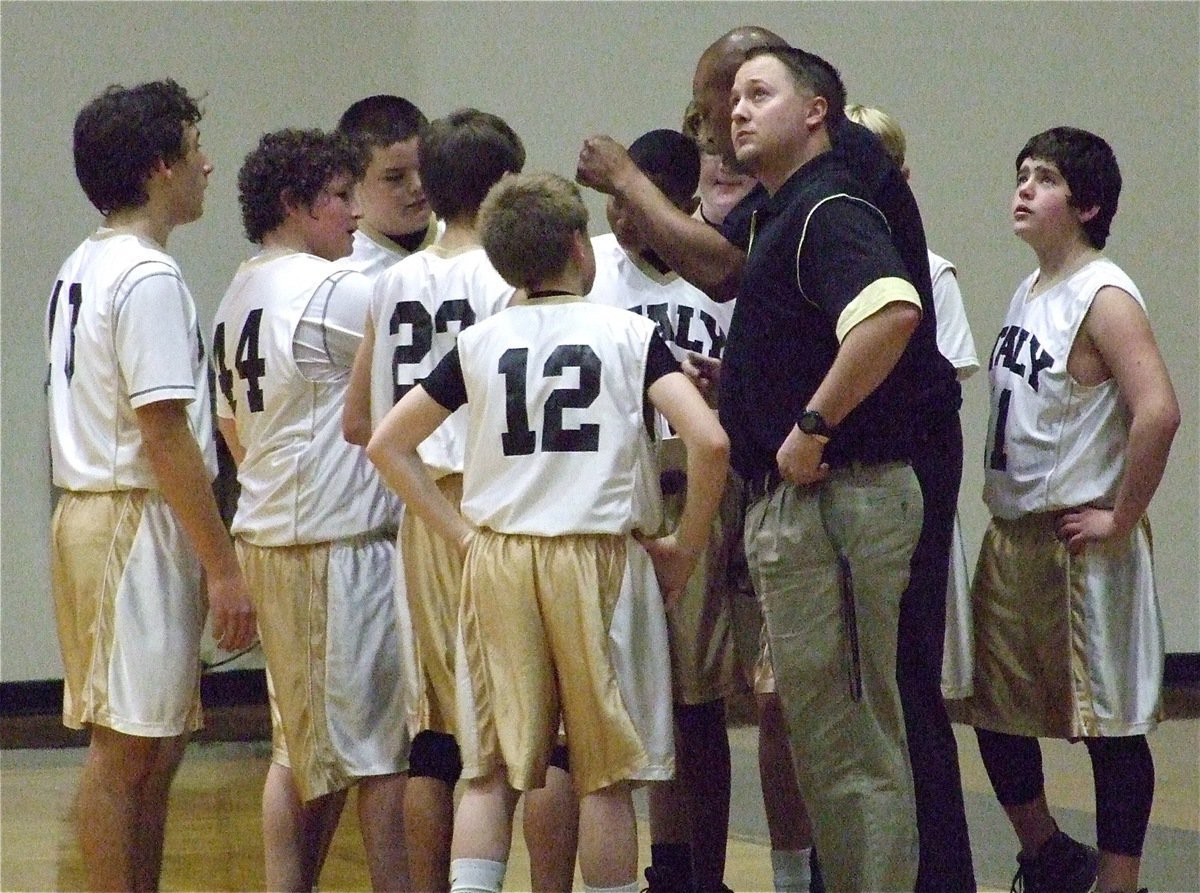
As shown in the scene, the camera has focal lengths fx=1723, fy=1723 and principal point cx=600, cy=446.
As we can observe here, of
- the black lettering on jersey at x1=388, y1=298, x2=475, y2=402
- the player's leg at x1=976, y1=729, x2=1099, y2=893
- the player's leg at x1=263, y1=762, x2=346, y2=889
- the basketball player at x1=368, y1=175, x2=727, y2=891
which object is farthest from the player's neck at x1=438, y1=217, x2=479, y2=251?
the player's leg at x1=976, y1=729, x2=1099, y2=893

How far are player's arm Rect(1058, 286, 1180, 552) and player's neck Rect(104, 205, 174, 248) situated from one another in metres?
1.93

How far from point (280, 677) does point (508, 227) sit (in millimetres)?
1094

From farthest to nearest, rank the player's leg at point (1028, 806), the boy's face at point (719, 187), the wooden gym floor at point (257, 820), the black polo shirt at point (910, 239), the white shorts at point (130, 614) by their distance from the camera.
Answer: the wooden gym floor at point (257, 820) < the boy's face at point (719, 187) < the player's leg at point (1028, 806) < the white shorts at point (130, 614) < the black polo shirt at point (910, 239)

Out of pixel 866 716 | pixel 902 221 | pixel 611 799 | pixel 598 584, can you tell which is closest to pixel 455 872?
pixel 611 799

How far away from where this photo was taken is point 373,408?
11.3 ft

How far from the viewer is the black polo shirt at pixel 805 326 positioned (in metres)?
2.97

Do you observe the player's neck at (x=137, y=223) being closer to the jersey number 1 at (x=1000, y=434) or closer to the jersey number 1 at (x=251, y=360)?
the jersey number 1 at (x=251, y=360)

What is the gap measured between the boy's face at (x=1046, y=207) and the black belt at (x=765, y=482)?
102 centimetres

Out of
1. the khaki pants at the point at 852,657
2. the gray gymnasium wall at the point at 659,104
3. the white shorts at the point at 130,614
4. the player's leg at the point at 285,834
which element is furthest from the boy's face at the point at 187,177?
the gray gymnasium wall at the point at 659,104

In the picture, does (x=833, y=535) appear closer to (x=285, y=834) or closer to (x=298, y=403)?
(x=298, y=403)

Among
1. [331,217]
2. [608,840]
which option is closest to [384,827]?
[608,840]

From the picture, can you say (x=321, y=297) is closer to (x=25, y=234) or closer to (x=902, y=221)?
(x=902, y=221)

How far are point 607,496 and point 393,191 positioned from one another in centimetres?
129

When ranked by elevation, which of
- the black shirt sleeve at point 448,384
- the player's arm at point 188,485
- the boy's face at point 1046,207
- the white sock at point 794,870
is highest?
the boy's face at point 1046,207
